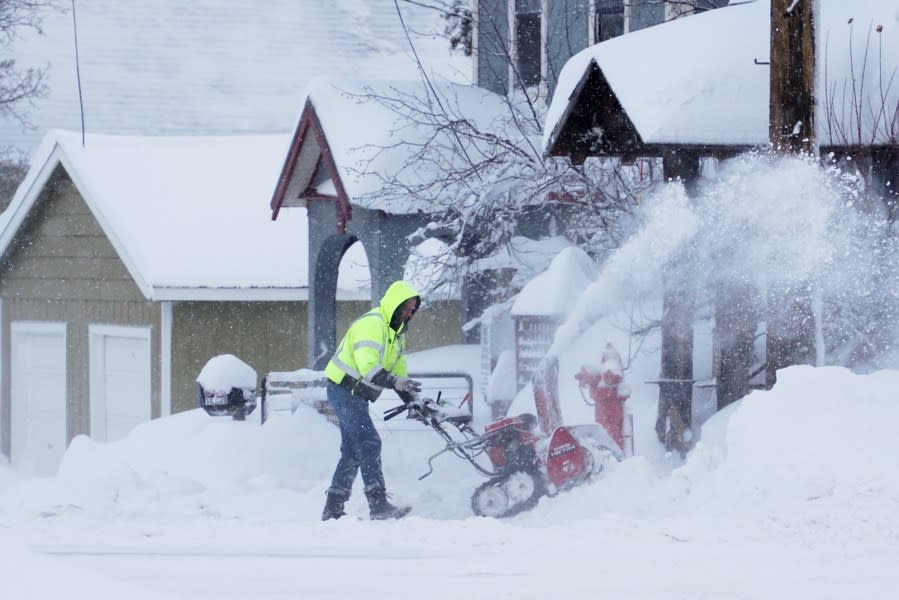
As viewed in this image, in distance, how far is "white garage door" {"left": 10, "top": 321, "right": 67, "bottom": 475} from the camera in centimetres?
1966

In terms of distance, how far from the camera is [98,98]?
95.9ft

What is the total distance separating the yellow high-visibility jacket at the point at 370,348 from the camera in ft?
Answer: 30.9

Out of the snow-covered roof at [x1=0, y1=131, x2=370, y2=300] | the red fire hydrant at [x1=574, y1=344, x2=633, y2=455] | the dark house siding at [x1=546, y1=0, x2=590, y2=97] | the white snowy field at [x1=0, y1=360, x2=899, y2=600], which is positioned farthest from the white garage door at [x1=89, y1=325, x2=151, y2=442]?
the red fire hydrant at [x1=574, y1=344, x2=633, y2=455]

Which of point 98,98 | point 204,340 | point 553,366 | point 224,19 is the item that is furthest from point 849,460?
point 224,19

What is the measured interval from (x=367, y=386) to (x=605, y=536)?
2.80 metres

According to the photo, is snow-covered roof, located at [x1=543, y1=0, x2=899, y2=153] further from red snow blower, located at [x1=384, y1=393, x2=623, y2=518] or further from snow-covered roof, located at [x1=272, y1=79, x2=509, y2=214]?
snow-covered roof, located at [x1=272, y1=79, x2=509, y2=214]

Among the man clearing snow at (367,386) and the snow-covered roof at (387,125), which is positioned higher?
the snow-covered roof at (387,125)

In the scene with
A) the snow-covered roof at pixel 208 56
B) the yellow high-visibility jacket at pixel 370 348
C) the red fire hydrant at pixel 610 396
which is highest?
the snow-covered roof at pixel 208 56

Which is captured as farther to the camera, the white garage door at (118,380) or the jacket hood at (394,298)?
the white garage door at (118,380)

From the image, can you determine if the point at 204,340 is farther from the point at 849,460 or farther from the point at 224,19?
the point at 224,19

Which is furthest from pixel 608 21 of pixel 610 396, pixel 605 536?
pixel 605 536

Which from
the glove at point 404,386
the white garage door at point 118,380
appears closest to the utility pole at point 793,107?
the glove at point 404,386

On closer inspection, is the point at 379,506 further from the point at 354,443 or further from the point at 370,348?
the point at 370,348

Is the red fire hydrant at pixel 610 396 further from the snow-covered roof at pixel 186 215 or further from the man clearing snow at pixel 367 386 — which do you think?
the snow-covered roof at pixel 186 215
